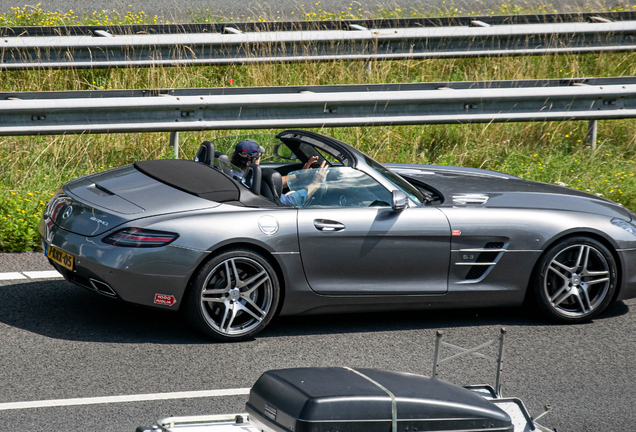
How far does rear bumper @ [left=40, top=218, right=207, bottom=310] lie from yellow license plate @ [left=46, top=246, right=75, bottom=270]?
53mm

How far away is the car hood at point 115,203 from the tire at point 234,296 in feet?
1.34

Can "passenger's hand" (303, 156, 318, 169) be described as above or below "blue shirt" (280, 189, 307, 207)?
above

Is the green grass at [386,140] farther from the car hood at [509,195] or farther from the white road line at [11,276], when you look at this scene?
the car hood at [509,195]

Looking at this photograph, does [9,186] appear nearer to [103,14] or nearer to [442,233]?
[442,233]

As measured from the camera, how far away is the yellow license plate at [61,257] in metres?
5.03

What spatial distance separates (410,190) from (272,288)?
124cm

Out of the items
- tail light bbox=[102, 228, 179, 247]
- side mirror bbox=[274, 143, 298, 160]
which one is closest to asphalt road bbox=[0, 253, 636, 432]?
tail light bbox=[102, 228, 179, 247]

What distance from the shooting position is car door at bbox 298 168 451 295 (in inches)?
207

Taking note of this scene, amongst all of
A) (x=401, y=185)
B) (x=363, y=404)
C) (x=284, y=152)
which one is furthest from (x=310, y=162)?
(x=363, y=404)

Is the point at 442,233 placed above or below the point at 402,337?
above

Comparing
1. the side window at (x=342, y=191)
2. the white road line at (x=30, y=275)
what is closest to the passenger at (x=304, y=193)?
the side window at (x=342, y=191)

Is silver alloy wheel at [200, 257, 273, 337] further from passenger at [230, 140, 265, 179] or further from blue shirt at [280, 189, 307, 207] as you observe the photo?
passenger at [230, 140, 265, 179]

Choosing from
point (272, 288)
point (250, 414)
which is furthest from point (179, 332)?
point (250, 414)

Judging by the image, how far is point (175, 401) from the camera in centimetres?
431
